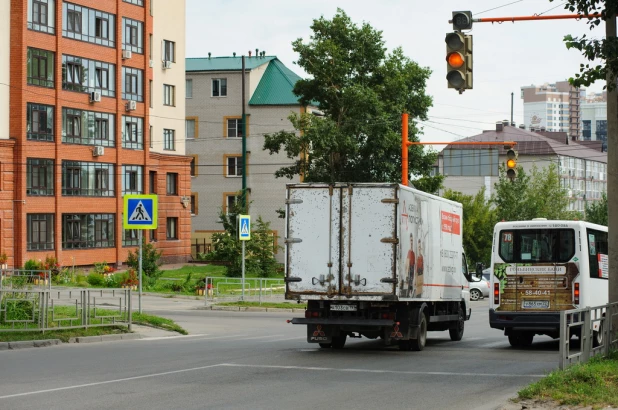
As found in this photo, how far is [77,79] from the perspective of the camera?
57438 millimetres

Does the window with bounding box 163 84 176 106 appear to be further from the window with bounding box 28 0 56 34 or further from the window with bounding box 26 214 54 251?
the window with bounding box 26 214 54 251

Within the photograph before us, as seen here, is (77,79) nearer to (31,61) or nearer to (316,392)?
(31,61)

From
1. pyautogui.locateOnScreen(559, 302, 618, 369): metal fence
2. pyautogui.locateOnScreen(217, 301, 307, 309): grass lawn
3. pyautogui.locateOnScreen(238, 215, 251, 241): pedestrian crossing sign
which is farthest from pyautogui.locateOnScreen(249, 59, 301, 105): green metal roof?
pyautogui.locateOnScreen(559, 302, 618, 369): metal fence

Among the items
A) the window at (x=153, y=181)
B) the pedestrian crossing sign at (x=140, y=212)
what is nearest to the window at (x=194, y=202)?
the window at (x=153, y=181)

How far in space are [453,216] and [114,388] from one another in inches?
476

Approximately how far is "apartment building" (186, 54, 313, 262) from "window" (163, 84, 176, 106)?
454 inches

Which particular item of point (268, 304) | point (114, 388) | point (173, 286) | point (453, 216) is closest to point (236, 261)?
point (173, 286)

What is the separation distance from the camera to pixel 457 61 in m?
14.9

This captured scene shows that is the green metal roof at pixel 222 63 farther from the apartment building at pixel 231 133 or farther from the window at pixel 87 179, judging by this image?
the window at pixel 87 179

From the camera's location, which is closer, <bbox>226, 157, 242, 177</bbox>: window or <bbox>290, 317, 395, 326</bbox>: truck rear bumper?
<bbox>290, 317, 395, 326</bbox>: truck rear bumper

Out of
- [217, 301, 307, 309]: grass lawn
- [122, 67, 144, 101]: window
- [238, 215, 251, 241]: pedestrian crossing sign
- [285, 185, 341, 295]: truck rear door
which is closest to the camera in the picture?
[285, 185, 341, 295]: truck rear door

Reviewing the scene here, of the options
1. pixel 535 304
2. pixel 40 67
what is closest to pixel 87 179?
pixel 40 67

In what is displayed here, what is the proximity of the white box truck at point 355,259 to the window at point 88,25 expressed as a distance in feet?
131

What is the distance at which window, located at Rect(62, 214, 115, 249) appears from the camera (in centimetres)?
5662
